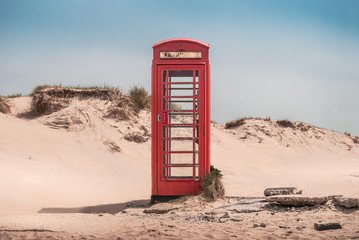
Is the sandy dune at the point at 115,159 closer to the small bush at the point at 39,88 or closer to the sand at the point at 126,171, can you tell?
the sand at the point at 126,171

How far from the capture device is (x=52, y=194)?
9672mm

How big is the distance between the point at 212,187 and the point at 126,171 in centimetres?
554

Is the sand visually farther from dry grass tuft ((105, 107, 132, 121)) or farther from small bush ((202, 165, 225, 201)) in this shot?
small bush ((202, 165, 225, 201))

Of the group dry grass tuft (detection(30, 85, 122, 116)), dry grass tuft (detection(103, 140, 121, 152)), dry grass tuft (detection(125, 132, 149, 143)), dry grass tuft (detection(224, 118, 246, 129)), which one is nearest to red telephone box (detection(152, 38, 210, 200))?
dry grass tuft (detection(103, 140, 121, 152))

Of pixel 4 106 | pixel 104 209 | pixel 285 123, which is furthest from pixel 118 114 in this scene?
pixel 285 123

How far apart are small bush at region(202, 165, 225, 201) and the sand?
608 millimetres

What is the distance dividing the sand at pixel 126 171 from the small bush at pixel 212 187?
608 millimetres

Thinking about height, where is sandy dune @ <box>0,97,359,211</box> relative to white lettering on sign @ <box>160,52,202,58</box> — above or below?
below

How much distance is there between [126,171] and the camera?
1295 cm

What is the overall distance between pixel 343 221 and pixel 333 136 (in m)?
15.3

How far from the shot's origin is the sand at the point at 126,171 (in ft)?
19.5

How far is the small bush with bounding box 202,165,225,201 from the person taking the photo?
314 inches

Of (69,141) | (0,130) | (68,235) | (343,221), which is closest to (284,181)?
(343,221)

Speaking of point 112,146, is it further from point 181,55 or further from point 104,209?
point 181,55
